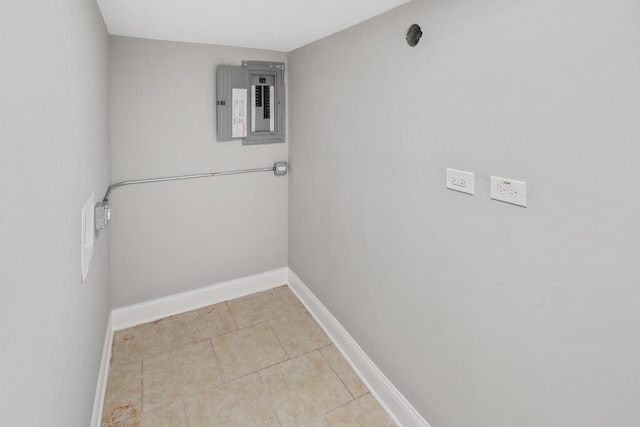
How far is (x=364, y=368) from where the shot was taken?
85.7 inches

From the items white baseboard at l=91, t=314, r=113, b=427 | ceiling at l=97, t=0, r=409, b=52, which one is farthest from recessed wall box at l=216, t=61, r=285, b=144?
white baseboard at l=91, t=314, r=113, b=427

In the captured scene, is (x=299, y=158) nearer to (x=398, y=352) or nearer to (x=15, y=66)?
(x=398, y=352)

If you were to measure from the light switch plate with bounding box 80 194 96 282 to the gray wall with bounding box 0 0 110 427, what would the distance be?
6 cm

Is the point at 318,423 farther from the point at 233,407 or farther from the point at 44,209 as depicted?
the point at 44,209

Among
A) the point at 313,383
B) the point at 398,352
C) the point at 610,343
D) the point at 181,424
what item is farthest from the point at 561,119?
the point at 181,424

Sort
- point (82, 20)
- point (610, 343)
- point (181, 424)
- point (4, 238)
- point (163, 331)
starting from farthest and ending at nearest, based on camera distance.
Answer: point (163, 331) → point (181, 424) → point (82, 20) → point (610, 343) → point (4, 238)

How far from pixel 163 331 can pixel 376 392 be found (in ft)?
5.43

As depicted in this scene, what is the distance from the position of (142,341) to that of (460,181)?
243cm

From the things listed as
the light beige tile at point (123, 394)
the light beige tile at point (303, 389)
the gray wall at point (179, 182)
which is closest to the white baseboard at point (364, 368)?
the light beige tile at point (303, 389)

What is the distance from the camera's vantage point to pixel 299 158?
2.87 metres

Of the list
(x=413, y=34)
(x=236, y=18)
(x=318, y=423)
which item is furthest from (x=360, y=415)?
(x=236, y=18)

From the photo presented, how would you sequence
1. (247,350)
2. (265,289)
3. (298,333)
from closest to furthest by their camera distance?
(247,350) → (298,333) → (265,289)

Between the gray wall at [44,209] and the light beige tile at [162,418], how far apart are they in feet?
1.46

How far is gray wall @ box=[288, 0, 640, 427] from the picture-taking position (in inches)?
37.7
